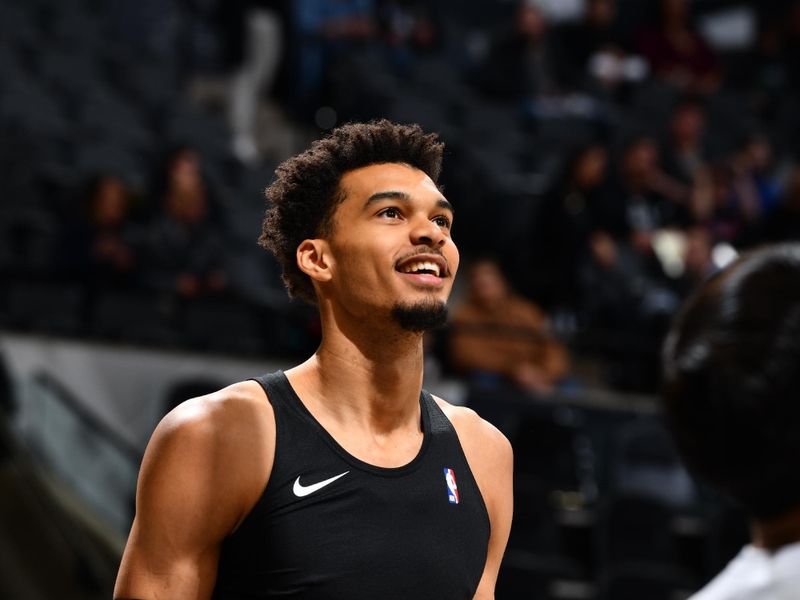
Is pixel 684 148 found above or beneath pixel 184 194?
above

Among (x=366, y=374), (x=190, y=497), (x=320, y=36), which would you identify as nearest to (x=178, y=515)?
(x=190, y=497)

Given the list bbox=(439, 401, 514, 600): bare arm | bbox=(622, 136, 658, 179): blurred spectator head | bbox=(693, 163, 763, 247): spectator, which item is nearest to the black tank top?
bbox=(439, 401, 514, 600): bare arm

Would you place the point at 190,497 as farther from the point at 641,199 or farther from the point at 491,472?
the point at 641,199

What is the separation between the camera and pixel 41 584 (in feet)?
18.6

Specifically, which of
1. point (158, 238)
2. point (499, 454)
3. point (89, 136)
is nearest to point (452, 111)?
point (89, 136)

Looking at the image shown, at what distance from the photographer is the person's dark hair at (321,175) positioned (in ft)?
9.18

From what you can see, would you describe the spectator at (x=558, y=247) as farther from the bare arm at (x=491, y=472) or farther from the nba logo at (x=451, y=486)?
the nba logo at (x=451, y=486)

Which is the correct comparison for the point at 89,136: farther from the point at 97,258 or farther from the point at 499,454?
the point at 499,454

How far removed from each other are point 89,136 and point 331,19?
2.73m

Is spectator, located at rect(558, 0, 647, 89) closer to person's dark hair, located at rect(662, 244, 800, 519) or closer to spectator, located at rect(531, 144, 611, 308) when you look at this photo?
spectator, located at rect(531, 144, 611, 308)

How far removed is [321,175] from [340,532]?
76cm

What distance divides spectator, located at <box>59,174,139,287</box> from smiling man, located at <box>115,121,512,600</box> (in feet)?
13.3

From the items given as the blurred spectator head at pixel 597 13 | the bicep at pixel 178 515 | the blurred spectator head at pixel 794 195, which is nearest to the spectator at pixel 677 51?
the blurred spectator head at pixel 597 13

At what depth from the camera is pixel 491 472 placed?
2828 millimetres
